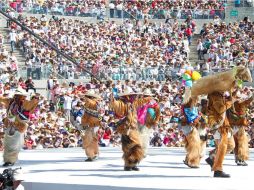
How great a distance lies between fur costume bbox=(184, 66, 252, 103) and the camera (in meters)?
13.0

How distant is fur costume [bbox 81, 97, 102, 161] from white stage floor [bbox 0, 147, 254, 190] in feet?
0.75

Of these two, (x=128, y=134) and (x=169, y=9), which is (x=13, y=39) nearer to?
(x=169, y=9)

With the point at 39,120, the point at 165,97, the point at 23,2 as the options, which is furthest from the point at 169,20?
the point at 39,120

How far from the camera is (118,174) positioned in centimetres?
1400

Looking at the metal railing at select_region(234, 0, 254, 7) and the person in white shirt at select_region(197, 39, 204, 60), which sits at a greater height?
the metal railing at select_region(234, 0, 254, 7)

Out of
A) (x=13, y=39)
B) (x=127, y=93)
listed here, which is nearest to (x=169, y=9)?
(x=13, y=39)

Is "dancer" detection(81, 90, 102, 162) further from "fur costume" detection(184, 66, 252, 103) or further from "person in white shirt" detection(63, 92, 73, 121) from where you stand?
"person in white shirt" detection(63, 92, 73, 121)

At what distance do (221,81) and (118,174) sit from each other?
7.49ft

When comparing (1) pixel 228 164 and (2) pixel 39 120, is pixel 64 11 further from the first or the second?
(1) pixel 228 164

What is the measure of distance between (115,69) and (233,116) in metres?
13.6

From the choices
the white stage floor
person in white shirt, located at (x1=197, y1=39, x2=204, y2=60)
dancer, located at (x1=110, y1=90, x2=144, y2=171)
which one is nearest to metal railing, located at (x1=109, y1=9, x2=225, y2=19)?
person in white shirt, located at (x1=197, y1=39, x2=204, y2=60)

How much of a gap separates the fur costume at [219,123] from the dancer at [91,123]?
3.53 meters

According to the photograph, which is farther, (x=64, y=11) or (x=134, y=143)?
(x=64, y=11)

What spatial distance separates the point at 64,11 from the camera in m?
34.4
